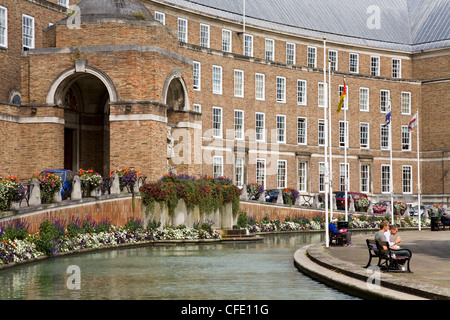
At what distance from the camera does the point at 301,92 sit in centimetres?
6812

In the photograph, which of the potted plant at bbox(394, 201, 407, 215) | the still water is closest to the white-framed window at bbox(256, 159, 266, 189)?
Result: the potted plant at bbox(394, 201, 407, 215)

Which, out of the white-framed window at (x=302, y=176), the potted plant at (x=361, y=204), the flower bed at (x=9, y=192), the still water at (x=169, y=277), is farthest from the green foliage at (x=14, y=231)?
the white-framed window at (x=302, y=176)

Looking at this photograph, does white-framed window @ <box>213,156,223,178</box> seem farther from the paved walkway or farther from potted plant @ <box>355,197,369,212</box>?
the paved walkway

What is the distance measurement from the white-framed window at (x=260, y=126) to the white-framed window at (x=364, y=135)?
12.5 metres

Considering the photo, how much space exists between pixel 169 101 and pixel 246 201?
7901 millimetres

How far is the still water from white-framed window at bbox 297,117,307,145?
38670mm

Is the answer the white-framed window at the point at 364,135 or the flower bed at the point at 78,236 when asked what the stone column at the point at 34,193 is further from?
the white-framed window at the point at 364,135

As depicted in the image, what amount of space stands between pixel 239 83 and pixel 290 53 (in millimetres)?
8865

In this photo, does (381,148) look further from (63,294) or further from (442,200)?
(63,294)

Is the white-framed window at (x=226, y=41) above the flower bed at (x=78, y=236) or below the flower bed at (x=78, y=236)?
above

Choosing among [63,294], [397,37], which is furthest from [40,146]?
[397,37]

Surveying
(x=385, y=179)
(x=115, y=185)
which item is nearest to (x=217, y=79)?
(x=385, y=179)

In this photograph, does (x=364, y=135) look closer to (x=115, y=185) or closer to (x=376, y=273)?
(x=115, y=185)

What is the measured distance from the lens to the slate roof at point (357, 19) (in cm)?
6962
